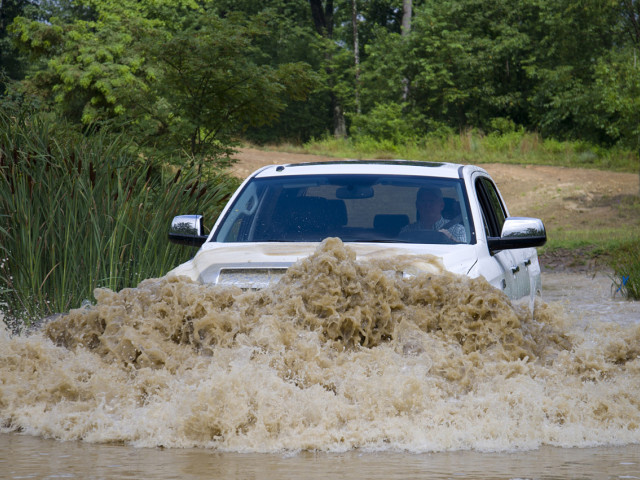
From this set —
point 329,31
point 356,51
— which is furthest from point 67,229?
point 329,31

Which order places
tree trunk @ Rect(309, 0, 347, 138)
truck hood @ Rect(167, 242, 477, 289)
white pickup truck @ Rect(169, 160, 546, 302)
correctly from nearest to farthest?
truck hood @ Rect(167, 242, 477, 289), white pickup truck @ Rect(169, 160, 546, 302), tree trunk @ Rect(309, 0, 347, 138)

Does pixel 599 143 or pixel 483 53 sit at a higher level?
pixel 483 53

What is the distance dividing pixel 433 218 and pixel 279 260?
1374 millimetres

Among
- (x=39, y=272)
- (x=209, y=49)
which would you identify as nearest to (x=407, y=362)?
(x=39, y=272)

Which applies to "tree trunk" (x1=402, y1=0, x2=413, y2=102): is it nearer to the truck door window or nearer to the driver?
the truck door window

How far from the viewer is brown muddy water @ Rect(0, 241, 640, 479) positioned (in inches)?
177

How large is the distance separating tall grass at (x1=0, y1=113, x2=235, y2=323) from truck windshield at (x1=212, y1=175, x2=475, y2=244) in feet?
5.34

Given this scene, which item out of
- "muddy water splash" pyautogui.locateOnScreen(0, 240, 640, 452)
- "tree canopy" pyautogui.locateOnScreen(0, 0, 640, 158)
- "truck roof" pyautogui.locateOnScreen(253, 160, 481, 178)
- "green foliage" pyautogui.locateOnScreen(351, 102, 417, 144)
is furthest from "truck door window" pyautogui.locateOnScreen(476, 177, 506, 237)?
"green foliage" pyautogui.locateOnScreen(351, 102, 417, 144)

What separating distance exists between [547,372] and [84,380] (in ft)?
8.62

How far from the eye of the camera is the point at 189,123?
1520 centimetres

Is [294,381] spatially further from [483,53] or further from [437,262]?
[483,53]

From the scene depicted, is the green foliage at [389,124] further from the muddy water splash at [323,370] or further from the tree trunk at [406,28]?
the muddy water splash at [323,370]

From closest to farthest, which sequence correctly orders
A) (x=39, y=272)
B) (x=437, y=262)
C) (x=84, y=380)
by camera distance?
1. (x=84, y=380)
2. (x=437, y=262)
3. (x=39, y=272)

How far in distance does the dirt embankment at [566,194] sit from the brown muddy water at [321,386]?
68.8ft
